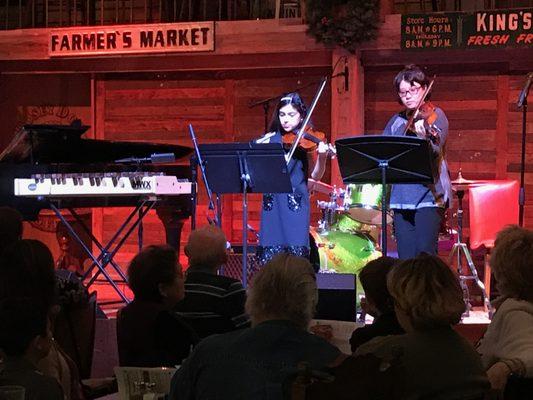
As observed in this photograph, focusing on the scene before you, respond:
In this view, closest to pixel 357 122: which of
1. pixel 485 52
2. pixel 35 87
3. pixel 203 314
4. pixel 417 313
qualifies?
pixel 485 52

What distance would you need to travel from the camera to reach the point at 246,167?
6.58 m

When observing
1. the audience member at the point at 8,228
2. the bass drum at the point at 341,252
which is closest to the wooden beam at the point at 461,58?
the bass drum at the point at 341,252

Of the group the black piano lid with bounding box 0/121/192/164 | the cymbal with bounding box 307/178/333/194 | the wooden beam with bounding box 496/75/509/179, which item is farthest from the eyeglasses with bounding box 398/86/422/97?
the wooden beam with bounding box 496/75/509/179

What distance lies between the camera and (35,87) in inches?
431

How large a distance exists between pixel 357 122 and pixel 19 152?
347 cm

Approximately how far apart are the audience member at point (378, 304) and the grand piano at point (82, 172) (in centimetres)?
389

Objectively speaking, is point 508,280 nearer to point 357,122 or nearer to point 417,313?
point 417,313

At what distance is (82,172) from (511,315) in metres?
4.63

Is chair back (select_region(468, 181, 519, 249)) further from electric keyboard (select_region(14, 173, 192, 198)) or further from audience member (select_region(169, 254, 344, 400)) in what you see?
audience member (select_region(169, 254, 344, 400))

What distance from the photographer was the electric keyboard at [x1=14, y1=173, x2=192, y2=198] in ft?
23.1

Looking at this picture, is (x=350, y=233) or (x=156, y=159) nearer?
(x=156, y=159)

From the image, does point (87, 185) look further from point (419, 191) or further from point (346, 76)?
point (346, 76)

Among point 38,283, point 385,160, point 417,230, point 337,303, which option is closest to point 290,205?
point 417,230

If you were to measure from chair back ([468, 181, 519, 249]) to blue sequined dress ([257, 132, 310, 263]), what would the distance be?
Answer: 7.40 ft
